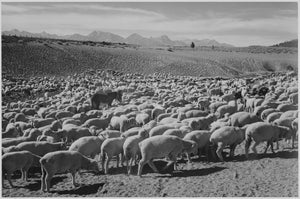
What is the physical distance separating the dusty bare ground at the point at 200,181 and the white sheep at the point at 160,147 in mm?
466

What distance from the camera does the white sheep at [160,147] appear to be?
10.7 m

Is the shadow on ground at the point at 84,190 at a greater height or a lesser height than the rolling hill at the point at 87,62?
lesser

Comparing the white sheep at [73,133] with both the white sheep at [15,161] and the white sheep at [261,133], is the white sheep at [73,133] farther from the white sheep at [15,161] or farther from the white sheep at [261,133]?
the white sheep at [261,133]

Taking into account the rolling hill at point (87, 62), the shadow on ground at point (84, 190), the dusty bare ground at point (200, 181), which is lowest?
the shadow on ground at point (84, 190)

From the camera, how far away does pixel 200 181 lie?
32.3ft

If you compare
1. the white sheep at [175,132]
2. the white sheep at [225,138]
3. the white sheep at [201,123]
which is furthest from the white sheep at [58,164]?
the white sheep at [201,123]

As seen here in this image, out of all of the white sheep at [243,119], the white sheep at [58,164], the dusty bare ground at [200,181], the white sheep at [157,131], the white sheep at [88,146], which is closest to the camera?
the dusty bare ground at [200,181]

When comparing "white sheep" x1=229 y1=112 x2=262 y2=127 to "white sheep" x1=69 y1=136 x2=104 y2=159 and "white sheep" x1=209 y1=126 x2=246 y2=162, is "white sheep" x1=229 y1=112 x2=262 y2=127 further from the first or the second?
"white sheep" x1=69 y1=136 x2=104 y2=159

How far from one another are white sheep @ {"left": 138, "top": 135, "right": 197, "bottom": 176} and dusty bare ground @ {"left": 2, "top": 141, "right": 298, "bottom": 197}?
466 mm

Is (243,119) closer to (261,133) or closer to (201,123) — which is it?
(201,123)

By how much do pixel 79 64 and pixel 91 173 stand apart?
46979mm

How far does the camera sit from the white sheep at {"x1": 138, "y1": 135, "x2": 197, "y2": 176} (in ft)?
35.0

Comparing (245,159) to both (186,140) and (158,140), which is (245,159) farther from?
(158,140)

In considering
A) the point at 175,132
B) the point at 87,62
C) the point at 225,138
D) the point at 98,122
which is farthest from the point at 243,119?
the point at 87,62
